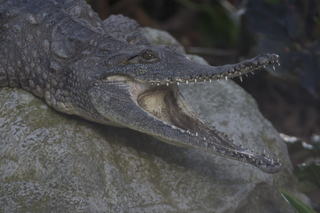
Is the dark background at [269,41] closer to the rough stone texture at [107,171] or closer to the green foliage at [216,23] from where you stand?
the green foliage at [216,23]

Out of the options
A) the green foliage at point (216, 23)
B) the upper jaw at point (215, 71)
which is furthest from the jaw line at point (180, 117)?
the green foliage at point (216, 23)

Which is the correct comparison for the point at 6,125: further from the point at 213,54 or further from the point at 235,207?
the point at 213,54

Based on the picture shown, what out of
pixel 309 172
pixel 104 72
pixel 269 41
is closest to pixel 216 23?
pixel 269 41

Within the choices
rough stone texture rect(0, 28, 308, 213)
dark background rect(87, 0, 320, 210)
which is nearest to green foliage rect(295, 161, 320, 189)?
dark background rect(87, 0, 320, 210)

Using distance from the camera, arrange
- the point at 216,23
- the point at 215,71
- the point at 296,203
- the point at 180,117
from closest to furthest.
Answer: the point at 215,71, the point at 296,203, the point at 180,117, the point at 216,23

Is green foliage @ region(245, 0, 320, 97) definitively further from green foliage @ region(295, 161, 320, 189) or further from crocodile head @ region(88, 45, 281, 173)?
crocodile head @ region(88, 45, 281, 173)

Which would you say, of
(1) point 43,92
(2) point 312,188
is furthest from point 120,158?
(2) point 312,188

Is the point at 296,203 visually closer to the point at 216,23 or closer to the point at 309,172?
the point at 309,172
